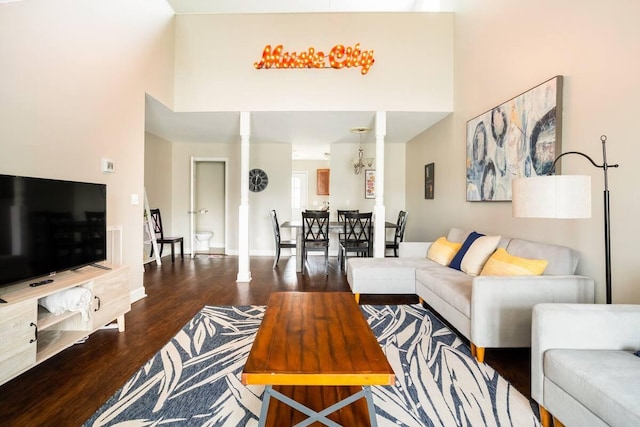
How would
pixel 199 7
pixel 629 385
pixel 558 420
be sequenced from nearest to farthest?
pixel 629 385 < pixel 558 420 < pixel 199 7

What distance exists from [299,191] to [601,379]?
28.8 ft

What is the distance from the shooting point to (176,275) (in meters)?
4.52

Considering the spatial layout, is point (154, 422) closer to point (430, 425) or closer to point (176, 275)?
point (430, 425)

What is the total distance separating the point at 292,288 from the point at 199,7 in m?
5.35

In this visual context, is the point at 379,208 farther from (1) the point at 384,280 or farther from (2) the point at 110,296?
(2) the point at 110,296

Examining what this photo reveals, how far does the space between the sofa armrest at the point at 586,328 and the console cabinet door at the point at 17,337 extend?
2.73 m

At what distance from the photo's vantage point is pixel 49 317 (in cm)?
192

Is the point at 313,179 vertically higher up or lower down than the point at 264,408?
higher up

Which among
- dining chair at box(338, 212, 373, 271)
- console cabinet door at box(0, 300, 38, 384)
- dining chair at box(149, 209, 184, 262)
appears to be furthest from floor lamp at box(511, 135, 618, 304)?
dining chair at box(149, 209, 184, 262)

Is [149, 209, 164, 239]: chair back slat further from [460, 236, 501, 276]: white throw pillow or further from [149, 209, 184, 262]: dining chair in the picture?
[460, 236, 501, 276]: white throw pillow

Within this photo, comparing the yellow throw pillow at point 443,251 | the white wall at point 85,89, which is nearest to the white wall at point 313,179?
the white wall at point 85,89

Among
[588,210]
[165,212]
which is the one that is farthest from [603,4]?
[165,212]

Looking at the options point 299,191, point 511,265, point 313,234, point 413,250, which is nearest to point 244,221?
point 313,234

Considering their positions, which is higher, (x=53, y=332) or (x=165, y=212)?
(x=165, y=212)
